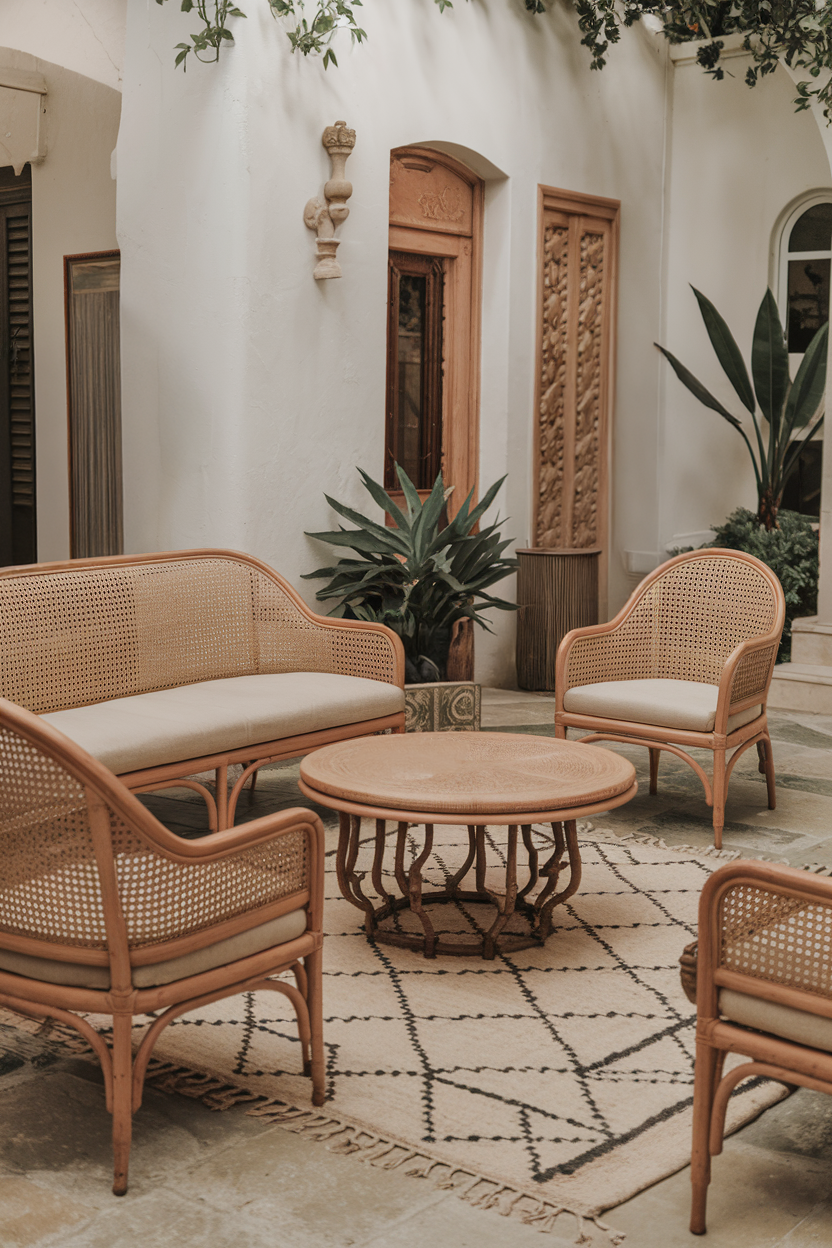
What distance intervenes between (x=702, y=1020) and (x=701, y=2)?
22.7 ft

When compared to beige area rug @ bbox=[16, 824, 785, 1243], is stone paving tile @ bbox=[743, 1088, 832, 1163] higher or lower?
lower

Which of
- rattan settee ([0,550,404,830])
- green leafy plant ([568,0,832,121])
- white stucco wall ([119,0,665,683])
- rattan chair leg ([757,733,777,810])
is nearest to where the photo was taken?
rattan settee ([0,550,404,830])

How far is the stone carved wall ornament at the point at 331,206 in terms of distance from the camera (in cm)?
616

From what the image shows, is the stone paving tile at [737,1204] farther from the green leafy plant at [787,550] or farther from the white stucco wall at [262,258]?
the green leafy plant at [787,550]

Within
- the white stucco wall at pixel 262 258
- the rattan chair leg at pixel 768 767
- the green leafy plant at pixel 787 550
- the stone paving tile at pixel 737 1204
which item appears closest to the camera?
the stone paving tile at pixel 737 1204

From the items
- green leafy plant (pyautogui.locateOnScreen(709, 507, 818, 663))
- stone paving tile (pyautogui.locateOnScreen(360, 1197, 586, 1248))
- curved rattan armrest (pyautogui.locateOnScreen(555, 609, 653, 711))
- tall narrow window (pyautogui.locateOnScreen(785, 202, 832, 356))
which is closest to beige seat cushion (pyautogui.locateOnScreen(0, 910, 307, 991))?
stone paving tile (pyautogui.locateOnScreen(360, 1197, 586, 1248))

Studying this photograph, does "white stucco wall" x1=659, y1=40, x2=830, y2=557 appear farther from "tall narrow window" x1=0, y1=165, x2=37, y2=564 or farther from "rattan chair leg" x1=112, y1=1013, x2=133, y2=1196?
"rattan chair leg" x1=112, y1=1013, x2=133, y2=1196

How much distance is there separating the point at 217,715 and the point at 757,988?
2.45 m

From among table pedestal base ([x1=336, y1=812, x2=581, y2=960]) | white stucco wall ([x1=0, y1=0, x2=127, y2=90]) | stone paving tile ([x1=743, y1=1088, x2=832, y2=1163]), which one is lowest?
stone paving tile ([x1=743, y1=1088, x2=832, y2=1163])

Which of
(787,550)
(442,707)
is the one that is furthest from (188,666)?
(787,550)

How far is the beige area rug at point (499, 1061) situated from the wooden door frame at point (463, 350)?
12.8 feet

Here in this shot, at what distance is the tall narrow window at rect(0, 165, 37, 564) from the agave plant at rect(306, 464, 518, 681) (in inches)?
104

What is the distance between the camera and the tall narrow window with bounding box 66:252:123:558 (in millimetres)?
7391

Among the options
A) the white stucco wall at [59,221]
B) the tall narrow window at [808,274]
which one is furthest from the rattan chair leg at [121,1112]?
the tall narrow window at [808,274]
